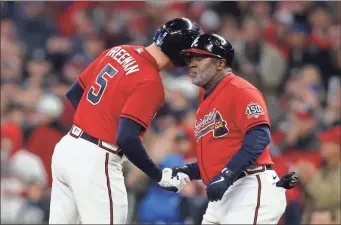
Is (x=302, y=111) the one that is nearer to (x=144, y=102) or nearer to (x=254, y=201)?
(x=254, y=201)

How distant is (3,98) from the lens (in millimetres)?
10641

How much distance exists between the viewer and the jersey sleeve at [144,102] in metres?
5.19

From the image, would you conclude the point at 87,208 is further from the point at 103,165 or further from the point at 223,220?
the point at 223,220

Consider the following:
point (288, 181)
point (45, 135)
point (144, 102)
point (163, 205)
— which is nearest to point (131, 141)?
point (144, 102)

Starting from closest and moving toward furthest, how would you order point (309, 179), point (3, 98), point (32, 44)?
1. point (309, 179)
2. point (3, 98)
3. point (32, 44)

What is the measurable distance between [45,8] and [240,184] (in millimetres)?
8343

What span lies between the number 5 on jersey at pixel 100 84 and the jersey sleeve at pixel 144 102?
255mm

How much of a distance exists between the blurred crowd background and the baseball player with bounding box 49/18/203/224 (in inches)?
96.9

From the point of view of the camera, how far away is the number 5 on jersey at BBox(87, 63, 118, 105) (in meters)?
5.45

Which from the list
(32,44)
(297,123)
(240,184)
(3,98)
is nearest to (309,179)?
(297,123)

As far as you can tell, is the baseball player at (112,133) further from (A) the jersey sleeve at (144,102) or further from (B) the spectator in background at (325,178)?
(B) the spectator in background at (325,178)

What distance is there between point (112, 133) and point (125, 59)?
49cm

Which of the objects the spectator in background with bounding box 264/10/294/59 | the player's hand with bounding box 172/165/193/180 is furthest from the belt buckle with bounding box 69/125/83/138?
the spectator in background with bounding box 264/10/294/59

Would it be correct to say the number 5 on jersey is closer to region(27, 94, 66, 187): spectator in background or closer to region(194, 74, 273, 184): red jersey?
region(194, 74, 273, 184): red jersey
